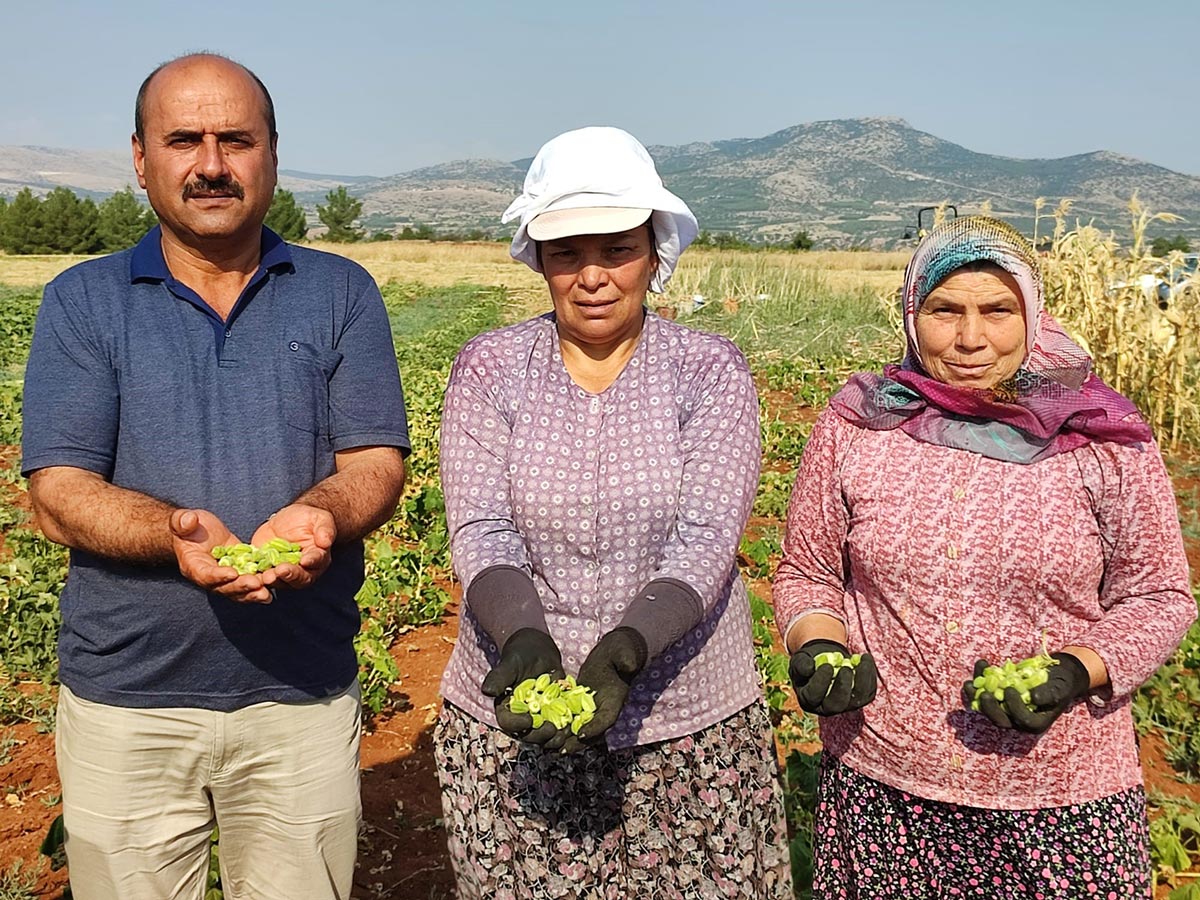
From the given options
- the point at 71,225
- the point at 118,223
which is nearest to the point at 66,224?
the point at 71,225

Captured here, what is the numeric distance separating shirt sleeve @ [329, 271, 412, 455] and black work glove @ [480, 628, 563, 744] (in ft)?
2.04

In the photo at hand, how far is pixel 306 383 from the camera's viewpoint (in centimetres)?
217

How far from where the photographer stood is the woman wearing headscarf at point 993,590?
196 centimetres

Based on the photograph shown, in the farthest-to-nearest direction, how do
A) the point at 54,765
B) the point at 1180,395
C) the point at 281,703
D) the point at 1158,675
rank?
1. the point at 1180,395
2. the point at 1158,675
3. the point at 54,765
4. the point at 281,703

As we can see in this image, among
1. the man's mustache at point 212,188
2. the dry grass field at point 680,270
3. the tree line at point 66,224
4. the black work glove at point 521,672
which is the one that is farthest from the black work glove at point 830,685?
the tree line at point 66,224

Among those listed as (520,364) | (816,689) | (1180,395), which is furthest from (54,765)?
(1180,395)

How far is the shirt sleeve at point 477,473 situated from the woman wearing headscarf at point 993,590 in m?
0.63

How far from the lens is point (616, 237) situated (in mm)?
2047

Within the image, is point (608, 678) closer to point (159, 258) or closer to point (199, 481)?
point (199, 481)

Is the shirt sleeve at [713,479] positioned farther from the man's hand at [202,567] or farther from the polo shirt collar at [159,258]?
the polo shirt collar at [159,258]

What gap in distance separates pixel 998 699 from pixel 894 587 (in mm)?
309

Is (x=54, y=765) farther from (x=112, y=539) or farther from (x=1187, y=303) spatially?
(x=1187, y=303)

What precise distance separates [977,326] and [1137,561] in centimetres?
53

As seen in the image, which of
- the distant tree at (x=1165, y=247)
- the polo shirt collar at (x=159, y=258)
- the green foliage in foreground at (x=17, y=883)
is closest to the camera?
the polo shirt collar at (x=159, y=258)
